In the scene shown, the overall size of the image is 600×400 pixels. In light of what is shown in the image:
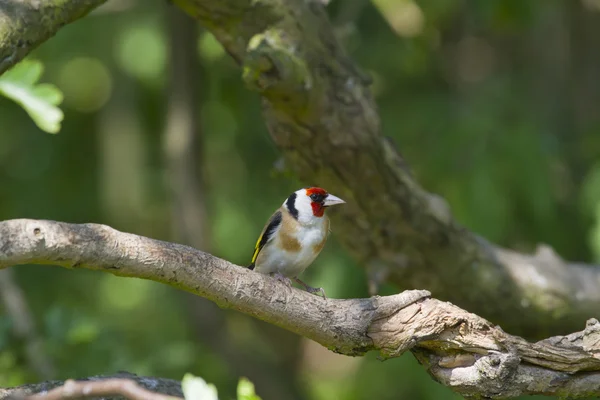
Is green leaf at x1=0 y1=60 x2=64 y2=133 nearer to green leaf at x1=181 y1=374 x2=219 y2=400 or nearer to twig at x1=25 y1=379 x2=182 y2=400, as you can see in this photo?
twig at x1=25 y1=379 x2=182 y2=400

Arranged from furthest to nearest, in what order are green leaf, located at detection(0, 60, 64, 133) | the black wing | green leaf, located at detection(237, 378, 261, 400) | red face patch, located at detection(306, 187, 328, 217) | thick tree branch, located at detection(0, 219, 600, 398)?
1. the black wing
2. red face patch, located at detection(306, 187, 328, 217)
3. green leaf, located at detection(0, 60, 64, 133)
4. thick tree branch, located at detection(0, 219, 600, 398)
5. green leaf, located at detection(237, 378, 261, 400)

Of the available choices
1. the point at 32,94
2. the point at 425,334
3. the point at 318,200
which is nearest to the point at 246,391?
the point at 425,334

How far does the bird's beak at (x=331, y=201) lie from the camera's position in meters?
4.44

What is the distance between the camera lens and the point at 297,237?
4.50 metres

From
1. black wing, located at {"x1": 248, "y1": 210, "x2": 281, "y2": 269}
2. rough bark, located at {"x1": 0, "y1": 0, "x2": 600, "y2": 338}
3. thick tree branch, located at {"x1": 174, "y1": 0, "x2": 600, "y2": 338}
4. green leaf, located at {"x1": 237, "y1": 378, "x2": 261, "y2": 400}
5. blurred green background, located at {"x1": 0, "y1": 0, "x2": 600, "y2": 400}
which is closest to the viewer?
green leaf, located at {"x1": 237, "y1": 378, "x2": 261, "y2": 400}

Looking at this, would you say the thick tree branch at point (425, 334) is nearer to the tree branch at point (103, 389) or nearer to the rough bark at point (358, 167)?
the tree branch at point (103, 389)

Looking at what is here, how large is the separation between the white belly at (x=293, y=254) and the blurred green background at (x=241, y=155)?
18.1 inches

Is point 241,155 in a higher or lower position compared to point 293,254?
higher

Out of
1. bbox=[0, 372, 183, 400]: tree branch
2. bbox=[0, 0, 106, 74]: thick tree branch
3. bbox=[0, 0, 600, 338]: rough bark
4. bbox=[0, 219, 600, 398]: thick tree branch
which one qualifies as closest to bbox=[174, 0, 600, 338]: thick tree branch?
bbox=[0, 0, 600, 338]: rough bark

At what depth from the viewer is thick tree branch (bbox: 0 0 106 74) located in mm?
3221

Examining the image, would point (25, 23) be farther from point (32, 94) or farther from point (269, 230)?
point (269, 230)

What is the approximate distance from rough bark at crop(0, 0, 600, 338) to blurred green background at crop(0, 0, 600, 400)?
0.46 metres

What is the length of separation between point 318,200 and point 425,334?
154 centimetres

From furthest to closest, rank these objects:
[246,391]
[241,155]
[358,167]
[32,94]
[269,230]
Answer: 1. [241,155]
2. [269,230]
3. [358,167]
4. [32,94]
5. [246,391]
